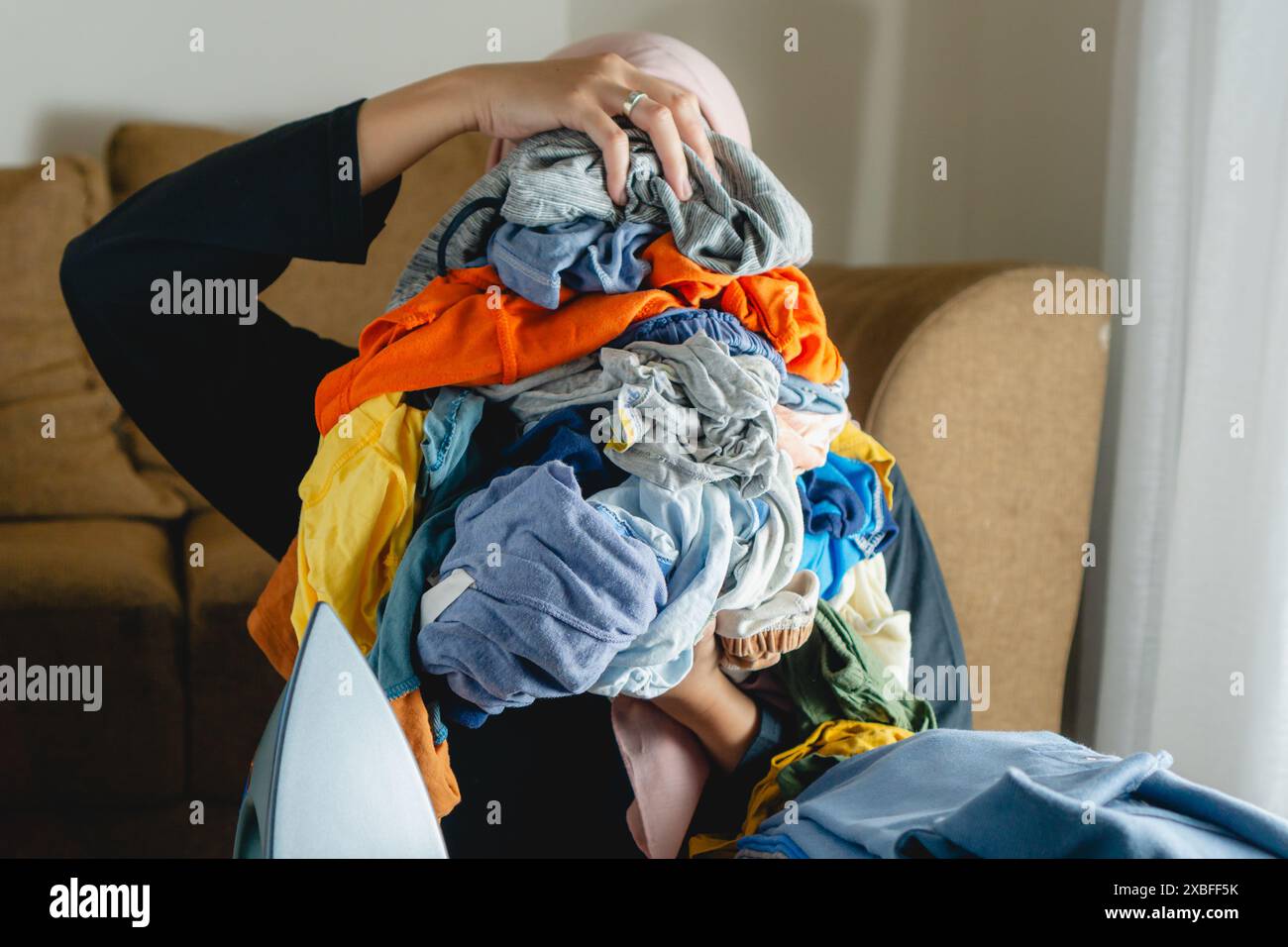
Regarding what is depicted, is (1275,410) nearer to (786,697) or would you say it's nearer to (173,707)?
(786,697)

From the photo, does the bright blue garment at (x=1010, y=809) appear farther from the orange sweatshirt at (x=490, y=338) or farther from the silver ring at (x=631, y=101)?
the silver ring at (x=631, y=101)

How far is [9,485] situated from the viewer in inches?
63.3

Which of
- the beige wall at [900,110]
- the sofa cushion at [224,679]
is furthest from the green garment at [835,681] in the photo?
the beige wall at [900,110]

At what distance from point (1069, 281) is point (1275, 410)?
9.9 inches

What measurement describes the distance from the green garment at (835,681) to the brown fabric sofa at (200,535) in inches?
18.6

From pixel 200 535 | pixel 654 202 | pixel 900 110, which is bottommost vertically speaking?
pixel 200 535

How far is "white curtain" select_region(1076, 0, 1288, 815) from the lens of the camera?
117 cm

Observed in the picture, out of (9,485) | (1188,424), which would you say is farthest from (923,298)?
(9,485)

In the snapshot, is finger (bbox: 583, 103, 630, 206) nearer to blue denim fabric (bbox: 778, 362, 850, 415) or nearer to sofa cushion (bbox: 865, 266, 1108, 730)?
blue denim fabric (bbox: 778, 362, 850, 415)

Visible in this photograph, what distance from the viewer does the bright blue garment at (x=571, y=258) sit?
603 millimetres

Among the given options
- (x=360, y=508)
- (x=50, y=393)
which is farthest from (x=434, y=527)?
(x=50, y=393)

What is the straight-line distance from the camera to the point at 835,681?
2.19 feet

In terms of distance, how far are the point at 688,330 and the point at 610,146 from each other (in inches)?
4.3

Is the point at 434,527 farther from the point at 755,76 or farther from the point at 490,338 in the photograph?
the point at 755,76
